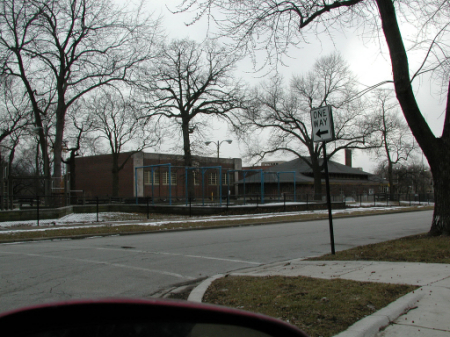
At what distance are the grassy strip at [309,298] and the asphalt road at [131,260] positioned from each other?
1.44 meters

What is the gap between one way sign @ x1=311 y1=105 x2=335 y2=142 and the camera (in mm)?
9078

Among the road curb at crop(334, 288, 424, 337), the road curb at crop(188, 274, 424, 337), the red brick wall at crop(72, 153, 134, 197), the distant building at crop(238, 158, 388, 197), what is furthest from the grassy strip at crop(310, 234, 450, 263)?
the red brick wall at crop(72, 153, 134, 197)

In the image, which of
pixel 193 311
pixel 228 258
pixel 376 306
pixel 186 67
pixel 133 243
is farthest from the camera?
pixel 186 67

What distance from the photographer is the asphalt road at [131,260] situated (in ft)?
22.5

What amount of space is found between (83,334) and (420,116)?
483 inches

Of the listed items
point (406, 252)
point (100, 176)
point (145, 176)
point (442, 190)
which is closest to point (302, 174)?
point (145, 176)

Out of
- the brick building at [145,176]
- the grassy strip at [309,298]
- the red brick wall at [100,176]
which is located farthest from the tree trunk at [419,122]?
the red brick wall at [100,176]

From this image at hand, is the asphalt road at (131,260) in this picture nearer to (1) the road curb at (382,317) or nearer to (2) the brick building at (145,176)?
(1) the road curb at (382,317)

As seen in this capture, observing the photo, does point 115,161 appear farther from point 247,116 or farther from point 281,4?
point 281,4

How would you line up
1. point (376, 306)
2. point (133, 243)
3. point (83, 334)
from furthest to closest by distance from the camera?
point (133, 243), point (376, 306), point (83, 334)

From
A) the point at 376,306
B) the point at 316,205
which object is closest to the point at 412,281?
the point at 376,306

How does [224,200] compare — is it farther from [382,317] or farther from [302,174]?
[382,317]

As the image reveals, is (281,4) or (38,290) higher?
(281,4)

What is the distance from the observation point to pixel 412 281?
21.7ft
